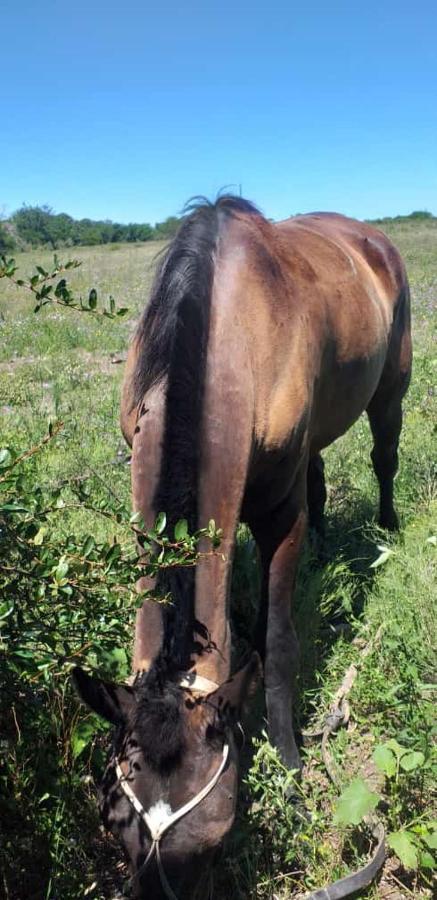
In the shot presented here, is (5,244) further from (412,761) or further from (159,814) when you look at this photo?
(159,814)

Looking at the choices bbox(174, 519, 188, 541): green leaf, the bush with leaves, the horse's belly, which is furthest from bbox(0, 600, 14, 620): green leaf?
the horse's belly

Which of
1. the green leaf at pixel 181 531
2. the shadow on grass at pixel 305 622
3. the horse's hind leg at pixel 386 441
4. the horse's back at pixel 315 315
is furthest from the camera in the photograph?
the horse's hind leg at pixel 386 441

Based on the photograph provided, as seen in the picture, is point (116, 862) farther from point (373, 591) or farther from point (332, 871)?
point (373, 591)

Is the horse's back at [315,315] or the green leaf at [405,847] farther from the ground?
the horse's back at [315,315]

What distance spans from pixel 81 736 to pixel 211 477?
1.05 metres

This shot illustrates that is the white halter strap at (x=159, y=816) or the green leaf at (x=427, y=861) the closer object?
the white halter strap at (x=159, y=816)

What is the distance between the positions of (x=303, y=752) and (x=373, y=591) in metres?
1.19

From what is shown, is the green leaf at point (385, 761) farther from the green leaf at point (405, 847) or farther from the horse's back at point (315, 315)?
the horse's back at point (315, 315)

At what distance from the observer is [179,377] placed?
2141 millimetres

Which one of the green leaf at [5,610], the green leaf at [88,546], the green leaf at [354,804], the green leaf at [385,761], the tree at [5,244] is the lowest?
the green leaf at [354,804]

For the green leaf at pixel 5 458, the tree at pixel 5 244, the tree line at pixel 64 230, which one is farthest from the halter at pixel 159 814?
the tree line at pixel 64 230

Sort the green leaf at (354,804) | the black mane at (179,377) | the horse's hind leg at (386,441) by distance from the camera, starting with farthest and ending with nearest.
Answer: the horse's hind leg at (386,441) → the green leaf at (354,804) → the black mane at (179,377)

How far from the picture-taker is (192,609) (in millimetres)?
2002

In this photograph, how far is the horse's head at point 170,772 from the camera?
5.42 ft
